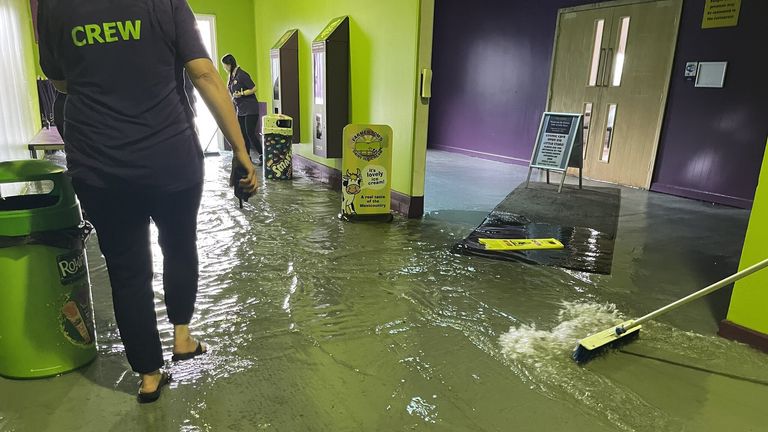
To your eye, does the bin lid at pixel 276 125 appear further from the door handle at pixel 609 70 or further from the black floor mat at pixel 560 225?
the door handle at pixel 609 70

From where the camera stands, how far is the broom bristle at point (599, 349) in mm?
2029

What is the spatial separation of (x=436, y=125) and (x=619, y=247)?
578 cm

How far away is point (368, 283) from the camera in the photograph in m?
2.79

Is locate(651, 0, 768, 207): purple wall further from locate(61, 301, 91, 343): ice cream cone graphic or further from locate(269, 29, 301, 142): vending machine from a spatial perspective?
locate(61, 301, 91, 343): ice cream cone graphic

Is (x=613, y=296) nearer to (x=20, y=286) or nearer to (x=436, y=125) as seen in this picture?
(x=20, y=286)

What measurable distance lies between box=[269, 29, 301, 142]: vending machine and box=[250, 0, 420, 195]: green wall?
0.20m

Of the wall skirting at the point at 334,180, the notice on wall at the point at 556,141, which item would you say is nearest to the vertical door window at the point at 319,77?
the wall skirting at the point at 334,180

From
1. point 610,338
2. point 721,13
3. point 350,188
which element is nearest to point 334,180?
point 350,188

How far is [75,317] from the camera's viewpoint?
182cm

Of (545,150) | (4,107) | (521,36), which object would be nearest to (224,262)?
(4,107)

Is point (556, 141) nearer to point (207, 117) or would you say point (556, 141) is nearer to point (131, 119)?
point (131, 119)

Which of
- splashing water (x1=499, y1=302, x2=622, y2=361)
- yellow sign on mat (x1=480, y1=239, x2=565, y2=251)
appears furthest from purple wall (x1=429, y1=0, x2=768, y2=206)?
splashing water (x1=499, y1=302, x2=622, y2=361)

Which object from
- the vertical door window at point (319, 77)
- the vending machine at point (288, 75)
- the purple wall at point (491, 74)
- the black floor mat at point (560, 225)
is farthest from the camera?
the purple wall at point (491, 74)

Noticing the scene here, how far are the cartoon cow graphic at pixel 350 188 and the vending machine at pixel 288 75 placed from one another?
257 cm
